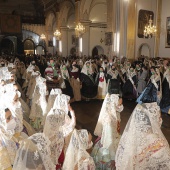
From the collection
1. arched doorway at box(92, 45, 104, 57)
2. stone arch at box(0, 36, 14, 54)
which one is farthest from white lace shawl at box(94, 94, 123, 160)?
stone arch at box(0, 36, 14, 54)

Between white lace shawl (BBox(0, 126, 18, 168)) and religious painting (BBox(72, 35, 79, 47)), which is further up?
religious painting (BBox(72, 35, 79, 47))

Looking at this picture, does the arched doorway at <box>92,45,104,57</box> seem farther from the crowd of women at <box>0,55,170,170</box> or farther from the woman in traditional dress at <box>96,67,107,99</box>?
the crowd of women at <box>0,55,170,170</box>

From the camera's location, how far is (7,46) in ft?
92.5

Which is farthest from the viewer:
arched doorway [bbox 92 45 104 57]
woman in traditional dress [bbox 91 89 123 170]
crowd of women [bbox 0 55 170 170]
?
arched doorway [bbox 92 45 104 57]

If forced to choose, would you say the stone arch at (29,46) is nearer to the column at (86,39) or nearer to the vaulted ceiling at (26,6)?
the vaulted ceiling at (26,6)

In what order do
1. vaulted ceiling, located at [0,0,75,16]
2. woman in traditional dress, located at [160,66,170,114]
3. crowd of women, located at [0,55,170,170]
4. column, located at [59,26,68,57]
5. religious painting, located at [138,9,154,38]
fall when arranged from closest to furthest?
1. crowd of women, located at [0,55,170,170]
2. woman in traditional dress, located at [160,66,170,114]
3. religious painting, located at [138,9,154,38]
4. column, located at [59,26,68,57]
5. vaulted ceiling, located at [0,0,75,16]

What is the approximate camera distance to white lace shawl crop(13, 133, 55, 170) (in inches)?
84.2

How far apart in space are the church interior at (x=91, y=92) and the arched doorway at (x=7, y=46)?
12 cm

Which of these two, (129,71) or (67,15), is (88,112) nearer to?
(129,71)

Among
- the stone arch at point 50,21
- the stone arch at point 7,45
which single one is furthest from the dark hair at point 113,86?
the stone arch at point 50,21

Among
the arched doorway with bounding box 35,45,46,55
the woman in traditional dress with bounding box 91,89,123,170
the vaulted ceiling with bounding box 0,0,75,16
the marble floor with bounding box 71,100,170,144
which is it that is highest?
Result: the vaulted ceiling with bounding box 0,0,75,16

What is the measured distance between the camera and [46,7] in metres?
28.9

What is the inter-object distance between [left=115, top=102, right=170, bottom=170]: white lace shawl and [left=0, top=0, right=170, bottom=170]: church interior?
11 millimetres

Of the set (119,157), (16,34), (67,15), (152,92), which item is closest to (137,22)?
(152,92)
